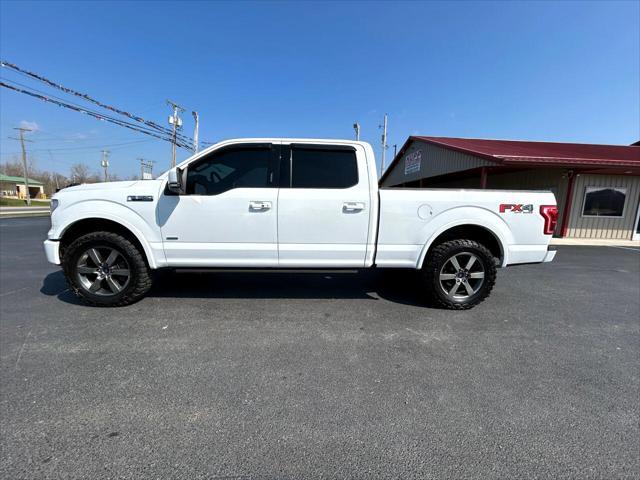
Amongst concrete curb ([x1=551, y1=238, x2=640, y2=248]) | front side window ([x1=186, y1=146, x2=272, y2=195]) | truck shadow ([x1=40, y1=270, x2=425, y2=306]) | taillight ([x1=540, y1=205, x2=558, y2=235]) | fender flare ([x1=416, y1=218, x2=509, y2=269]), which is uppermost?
front side window ([x1=186, y1=146, x2=272, y2=195])

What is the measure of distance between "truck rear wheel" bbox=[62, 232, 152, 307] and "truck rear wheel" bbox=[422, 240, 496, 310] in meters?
3.65

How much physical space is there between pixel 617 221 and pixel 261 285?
15.5 meters

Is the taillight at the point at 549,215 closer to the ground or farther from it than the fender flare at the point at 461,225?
farther from it

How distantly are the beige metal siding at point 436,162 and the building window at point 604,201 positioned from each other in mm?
4704

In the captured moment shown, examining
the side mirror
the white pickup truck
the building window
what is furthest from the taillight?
the building window

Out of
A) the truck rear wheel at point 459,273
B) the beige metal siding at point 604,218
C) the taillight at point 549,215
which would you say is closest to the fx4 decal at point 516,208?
the taillight at point 549,215

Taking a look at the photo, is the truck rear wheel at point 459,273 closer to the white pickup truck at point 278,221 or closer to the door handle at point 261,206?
the white pickup truck at point 278,221

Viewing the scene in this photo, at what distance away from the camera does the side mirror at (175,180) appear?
3.30 metres

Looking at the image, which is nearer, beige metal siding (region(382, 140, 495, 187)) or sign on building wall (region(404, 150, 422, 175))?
beige metal siding (region(382, 140, 495, 187))

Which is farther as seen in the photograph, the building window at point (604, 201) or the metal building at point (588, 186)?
the building window at point (604, 201)

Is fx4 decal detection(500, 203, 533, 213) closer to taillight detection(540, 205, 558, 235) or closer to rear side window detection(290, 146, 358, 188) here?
taillight detection(540, 205, 558, 235)

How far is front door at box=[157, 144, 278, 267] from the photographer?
3.60 meters

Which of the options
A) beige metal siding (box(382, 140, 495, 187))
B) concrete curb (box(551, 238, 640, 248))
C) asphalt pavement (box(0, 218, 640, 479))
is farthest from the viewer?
beige metal siding (box(382, 140, 495, 187))

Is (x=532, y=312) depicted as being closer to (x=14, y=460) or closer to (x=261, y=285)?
(x=261, y=285)
